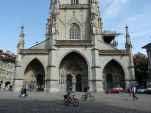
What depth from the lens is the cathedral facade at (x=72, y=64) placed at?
133ft

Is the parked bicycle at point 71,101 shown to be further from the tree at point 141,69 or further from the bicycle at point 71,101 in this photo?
the tree at point 141,69

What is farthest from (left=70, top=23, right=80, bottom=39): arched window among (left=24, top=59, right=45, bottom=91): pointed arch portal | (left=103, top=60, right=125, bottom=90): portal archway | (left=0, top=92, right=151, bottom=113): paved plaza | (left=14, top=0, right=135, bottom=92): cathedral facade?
(left=0, top=92, right=151, bottom=113): paved plaza

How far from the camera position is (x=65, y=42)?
4262 cm

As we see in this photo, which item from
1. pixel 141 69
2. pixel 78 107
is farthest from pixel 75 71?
pixel 78 107

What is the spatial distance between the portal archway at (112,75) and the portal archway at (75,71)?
12.8ft

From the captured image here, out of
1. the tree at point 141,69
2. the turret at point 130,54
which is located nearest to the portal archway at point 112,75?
the turret at point 130,54

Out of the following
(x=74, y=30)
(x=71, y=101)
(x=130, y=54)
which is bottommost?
(x=71, y=101)

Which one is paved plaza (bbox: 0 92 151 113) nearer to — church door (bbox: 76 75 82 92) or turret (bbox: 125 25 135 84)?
turret (bbox: 125 25 135 84)

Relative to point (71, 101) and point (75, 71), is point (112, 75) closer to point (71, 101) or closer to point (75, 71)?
point (75, 71)

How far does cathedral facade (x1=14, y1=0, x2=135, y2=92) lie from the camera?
40.5 meters

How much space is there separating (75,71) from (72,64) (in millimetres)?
1422

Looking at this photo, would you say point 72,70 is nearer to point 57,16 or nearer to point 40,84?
point 40,84

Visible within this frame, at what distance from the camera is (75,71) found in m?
43.8

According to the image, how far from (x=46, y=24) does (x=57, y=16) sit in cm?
368
